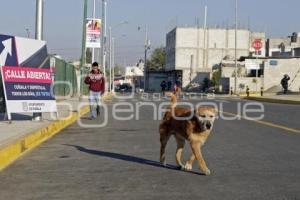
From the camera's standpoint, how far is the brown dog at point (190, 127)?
821 cm

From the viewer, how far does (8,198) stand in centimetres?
726

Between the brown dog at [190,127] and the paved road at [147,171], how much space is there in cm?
28

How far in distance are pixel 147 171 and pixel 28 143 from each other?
4.15 metres

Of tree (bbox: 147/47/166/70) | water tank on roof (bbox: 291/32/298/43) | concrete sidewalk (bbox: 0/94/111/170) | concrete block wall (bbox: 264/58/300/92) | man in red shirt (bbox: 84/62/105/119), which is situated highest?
water tank on roof (bbox: 291/32/298/43)

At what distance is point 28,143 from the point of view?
12516mm

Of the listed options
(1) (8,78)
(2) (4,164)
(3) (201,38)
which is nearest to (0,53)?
(1) (8,78)

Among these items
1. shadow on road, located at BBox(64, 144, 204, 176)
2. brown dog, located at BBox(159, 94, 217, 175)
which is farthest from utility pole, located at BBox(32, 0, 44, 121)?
brown dog, located at BBox(159, 94, 217, 175)

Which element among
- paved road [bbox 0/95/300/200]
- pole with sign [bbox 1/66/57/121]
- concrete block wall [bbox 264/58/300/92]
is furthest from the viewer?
concrete block wall [bbox 264/58/300/92]

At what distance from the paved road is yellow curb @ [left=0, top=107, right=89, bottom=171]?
8.0 inches

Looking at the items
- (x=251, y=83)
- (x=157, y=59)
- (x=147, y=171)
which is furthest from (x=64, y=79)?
(x=157, y=59)

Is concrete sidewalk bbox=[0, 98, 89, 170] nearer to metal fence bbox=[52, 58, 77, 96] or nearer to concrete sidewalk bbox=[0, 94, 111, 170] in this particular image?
concrete sidewalk bbox=[0, 94, 111, 170]

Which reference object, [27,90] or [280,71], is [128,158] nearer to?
[27,90]

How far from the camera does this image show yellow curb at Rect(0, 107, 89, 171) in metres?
10.3

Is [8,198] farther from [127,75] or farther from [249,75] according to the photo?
[127,75]
